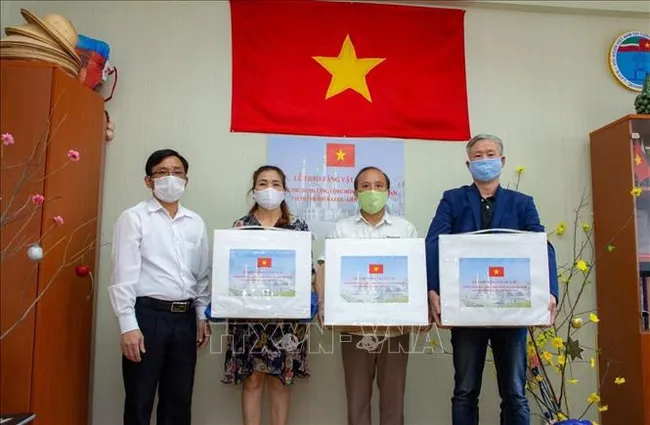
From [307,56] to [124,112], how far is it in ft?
3.47

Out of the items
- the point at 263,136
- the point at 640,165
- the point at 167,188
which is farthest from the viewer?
the point at 263,136

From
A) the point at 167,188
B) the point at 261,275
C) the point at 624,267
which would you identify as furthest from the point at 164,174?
the point at 624,267

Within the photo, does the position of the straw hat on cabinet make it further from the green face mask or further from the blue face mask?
the blue face mask

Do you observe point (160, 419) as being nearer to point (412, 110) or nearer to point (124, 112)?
point (124, 112)

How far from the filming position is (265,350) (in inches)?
99.6

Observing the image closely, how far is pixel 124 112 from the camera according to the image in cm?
313

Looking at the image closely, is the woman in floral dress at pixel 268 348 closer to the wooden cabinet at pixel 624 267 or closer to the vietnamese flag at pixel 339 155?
the vietnamese flag at pixel 339 155

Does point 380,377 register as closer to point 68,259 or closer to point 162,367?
point 162,367

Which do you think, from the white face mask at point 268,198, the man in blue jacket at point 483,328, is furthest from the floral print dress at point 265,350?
the man in blue jacket at point 483,328

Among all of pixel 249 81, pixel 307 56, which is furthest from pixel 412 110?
pixel 249 81

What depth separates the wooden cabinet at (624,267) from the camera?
9.33ft

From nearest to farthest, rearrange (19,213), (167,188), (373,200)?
(19,213), (167,188), (373,200)

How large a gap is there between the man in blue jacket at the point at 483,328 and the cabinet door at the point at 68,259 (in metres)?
1.56

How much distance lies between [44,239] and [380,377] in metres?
1.56
